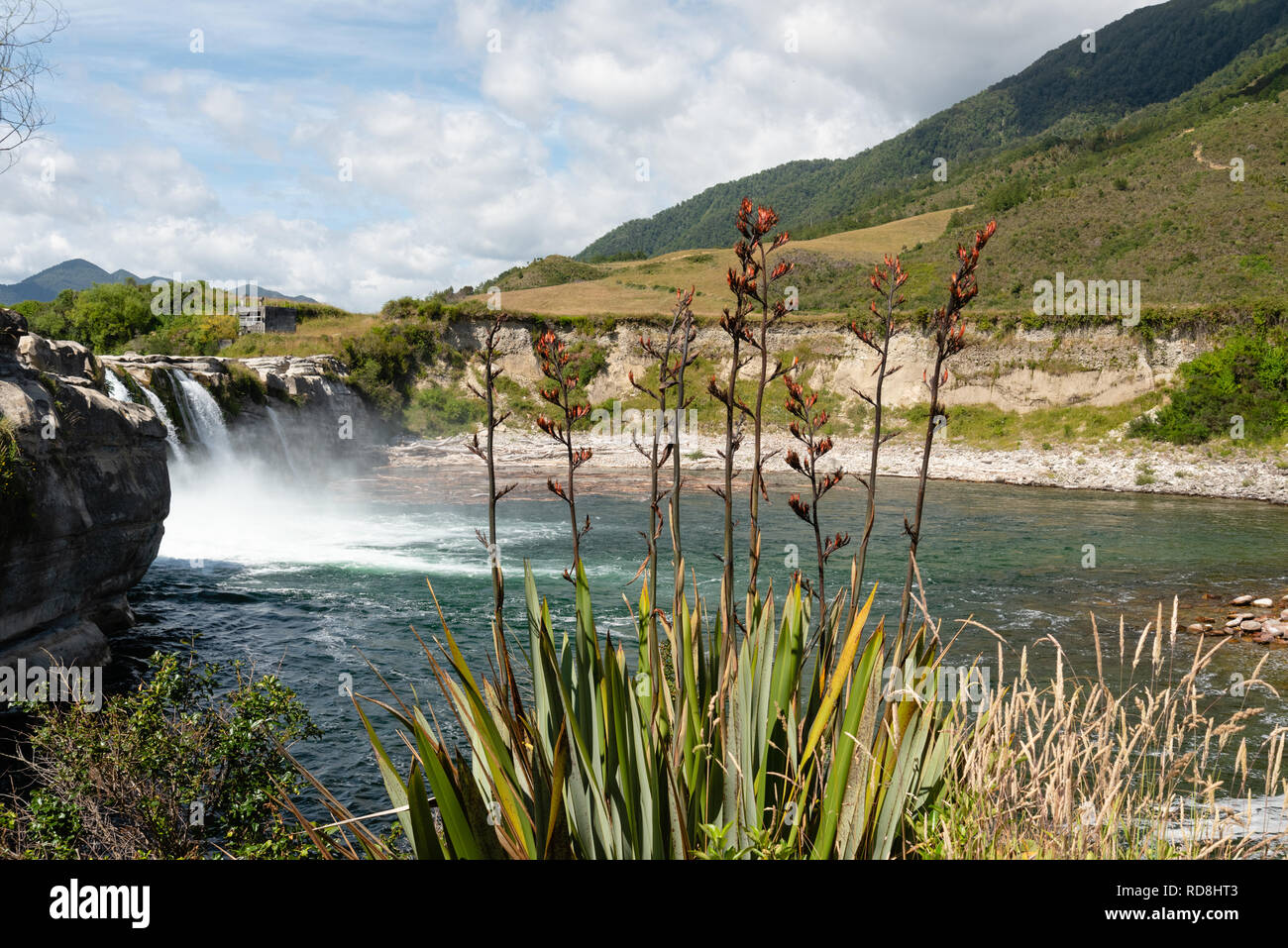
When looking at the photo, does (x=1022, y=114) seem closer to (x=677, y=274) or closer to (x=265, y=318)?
(x=677, y=274)

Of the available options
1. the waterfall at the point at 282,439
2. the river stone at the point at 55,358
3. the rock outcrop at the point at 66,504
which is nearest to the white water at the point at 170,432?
the waterfall at the point at 282,439

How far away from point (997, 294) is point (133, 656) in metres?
48.8

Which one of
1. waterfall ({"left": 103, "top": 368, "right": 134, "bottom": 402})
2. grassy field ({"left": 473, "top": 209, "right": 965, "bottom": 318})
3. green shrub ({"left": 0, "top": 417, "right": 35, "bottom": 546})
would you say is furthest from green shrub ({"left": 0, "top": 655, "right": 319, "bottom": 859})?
A: grassy field ({"left": 473, "top": 209, "right": 965, "bottom": 318})

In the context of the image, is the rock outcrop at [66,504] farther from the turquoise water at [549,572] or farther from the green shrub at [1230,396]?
the green shrub at [1230,396]

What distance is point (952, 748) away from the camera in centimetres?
228

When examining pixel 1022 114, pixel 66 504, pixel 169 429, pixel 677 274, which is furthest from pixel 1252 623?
pixel 1022 114

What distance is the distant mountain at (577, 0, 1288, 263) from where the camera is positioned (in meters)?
121

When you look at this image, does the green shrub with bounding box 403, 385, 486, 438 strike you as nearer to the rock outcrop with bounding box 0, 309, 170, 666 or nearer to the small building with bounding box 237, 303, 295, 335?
the small building with bounding box 237, 303, 295, 335

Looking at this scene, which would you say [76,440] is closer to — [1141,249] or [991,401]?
[991,401]

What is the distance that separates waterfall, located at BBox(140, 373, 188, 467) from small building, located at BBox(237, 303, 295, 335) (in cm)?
2016

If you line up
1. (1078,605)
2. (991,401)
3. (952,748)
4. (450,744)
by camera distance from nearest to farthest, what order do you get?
(952,748) → (450,744) → (1078,605) → (991,401)

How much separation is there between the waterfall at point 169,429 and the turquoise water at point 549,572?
1028 mm

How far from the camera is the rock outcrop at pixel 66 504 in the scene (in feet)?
25.7
